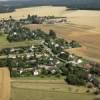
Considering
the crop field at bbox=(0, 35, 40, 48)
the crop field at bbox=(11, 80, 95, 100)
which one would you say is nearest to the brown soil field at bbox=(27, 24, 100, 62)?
the crop field at bbox=(0, 35, 40, 48)

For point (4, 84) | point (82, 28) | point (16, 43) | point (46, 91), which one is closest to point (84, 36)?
point (82, 28)

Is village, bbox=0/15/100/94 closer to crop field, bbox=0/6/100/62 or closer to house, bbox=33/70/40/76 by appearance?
house, bbox=33/70/40/76

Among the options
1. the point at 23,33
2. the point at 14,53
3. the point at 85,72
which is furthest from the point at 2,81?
the point at 23,33

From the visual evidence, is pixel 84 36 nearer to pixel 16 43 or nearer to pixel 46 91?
pixel 16 43

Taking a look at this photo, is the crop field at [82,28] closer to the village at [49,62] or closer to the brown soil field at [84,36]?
the brown soil field at [84,36]

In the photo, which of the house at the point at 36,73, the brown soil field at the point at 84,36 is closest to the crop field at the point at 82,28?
the brown soil field at the point at 84,36

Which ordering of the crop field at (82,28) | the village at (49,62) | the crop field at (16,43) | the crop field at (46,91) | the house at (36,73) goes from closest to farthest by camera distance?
the crop field at (46,91), the village at (49,62), the house at (36,73), the crop field at (82,28), the crop field at (16,43)

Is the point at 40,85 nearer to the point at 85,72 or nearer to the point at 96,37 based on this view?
the point at 85,72
